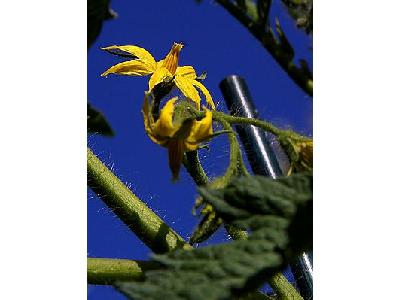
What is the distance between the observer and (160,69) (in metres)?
0.61

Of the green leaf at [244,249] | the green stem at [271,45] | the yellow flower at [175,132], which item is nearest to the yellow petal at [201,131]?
the yellow flower at [175,132]

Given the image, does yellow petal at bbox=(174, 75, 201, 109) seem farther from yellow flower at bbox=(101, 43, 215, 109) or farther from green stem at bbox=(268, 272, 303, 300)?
green stem at bbox=(268, 272, 303, 300)

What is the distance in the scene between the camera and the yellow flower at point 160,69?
1.97 ft

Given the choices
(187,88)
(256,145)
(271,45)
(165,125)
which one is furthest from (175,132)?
(271,45)

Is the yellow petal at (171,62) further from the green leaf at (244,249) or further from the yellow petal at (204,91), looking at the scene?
the green leaf at (244,249)

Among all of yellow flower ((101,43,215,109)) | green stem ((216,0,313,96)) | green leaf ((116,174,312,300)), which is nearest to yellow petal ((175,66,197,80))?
yellow flower ((101,43,215,109))

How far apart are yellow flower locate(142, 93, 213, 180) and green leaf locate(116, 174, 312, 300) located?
9 cm

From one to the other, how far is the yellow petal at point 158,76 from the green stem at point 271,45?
62 centimetres

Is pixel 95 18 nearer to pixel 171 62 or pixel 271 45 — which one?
pixel 171 62

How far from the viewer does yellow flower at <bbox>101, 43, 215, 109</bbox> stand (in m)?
0.60

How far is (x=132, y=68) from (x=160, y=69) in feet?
0.08
